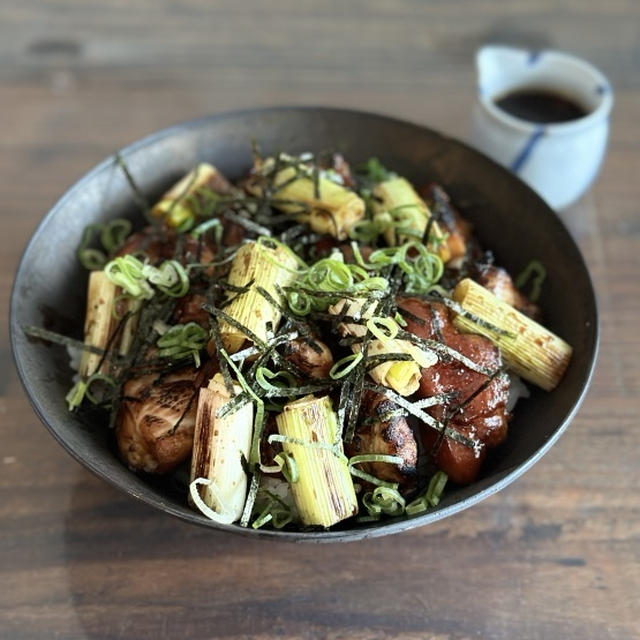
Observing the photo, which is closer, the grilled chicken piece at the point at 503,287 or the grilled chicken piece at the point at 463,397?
the grilled chicken piece at the point at 463,397

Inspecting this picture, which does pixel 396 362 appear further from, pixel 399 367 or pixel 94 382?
pixel 94 382

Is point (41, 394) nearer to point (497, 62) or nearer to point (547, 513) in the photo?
point (547, 513)

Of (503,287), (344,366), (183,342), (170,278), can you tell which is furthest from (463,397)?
(170,278)

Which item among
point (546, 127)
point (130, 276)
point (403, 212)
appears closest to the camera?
point (130, 276)

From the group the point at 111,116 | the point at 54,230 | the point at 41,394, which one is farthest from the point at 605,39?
the point at 41,394

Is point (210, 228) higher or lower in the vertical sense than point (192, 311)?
higher

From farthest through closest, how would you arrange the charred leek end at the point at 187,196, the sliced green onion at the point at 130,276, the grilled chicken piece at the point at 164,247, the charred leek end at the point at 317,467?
the charred leek end at the point at 187,196 < the grilled chicken piece at the point at 164,247 < the sliced green onion at the point at 130,276 < the charred leek end at the point at 317,467

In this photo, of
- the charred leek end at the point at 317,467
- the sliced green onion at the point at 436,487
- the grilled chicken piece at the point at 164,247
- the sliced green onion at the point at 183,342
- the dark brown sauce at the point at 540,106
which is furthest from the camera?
the dark brown sauce at the point at 540,106

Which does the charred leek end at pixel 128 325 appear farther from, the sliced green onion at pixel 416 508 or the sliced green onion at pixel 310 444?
the sliced green onion at pixel 416 508

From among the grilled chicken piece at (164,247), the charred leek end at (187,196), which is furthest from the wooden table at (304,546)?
the charred leek end at (187,196)
